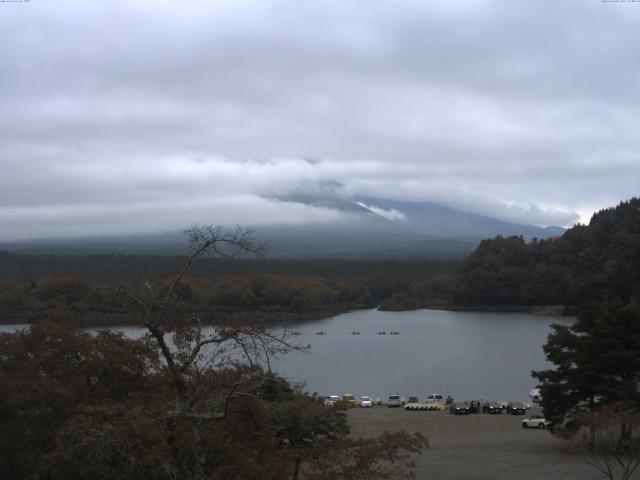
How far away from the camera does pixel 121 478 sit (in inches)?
189

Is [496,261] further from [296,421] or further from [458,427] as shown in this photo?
[296,421]

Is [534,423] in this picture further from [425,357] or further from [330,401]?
[425,357]

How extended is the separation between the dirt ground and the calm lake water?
2.97m

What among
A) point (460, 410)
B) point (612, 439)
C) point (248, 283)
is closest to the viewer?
point (612, 439)

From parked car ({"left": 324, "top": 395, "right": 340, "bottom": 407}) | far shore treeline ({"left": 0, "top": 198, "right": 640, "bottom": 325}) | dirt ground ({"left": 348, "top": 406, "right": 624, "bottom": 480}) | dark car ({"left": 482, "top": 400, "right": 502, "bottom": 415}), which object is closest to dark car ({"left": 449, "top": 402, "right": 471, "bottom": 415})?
dirt ground ({"left": 348, "top": 406, "right": 624, "bottom": 480})

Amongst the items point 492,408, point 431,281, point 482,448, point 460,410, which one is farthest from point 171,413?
point 431,281

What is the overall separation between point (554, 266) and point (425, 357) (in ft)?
78.0

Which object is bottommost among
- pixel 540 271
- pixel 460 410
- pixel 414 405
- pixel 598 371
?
pixel 414 405

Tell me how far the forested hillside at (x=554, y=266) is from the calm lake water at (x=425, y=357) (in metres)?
4.30

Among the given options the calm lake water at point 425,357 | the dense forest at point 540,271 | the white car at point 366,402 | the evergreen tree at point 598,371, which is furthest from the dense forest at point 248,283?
the evergreen tree at point 598,371

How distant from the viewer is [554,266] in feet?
166

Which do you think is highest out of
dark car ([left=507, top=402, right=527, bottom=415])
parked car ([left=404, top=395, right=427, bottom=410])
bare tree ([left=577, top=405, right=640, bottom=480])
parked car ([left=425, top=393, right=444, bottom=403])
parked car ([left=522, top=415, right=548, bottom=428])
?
bare tree ([left=577, top=405, right=640, bottom=480])

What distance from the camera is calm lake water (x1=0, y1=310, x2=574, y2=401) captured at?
75.7 feet

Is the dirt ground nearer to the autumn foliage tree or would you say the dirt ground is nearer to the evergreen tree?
the evergreen tree
